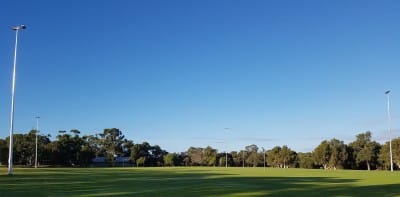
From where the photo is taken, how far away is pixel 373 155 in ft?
343

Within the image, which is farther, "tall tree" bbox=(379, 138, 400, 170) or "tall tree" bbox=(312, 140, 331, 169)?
"tall tree" bbox=(312, 140, 331, 169)

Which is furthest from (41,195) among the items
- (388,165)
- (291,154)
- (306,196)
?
(291,154)

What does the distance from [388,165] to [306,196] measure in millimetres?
84804

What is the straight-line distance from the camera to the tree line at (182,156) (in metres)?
107

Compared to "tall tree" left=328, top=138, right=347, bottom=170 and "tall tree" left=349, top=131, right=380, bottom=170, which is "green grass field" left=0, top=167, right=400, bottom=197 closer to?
"tall tree" left=349, top=131, right=380, bottom=170

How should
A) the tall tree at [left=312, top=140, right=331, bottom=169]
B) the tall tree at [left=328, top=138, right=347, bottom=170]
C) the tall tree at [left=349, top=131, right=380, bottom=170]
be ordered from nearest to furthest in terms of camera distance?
the tall tree at [left=349, top=131, right=380, bottom=170] < the tall tree at [left=328, top=138, right=347, bottom=170] < the tall tree at [left=312, top=140, right=331, bottom=169]

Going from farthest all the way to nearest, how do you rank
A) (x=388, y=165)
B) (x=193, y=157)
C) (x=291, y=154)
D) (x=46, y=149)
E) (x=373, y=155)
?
(x=193, y=157)
(x=291, y=154)
(x=46, y=149)
(x=373, y=155)
(x=388, y=165)

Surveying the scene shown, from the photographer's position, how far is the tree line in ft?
351

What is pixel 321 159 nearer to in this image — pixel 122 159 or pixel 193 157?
pixel 193 157

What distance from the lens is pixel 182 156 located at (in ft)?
469

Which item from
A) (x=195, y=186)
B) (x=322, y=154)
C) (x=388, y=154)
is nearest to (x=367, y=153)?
(x=388, y=154)

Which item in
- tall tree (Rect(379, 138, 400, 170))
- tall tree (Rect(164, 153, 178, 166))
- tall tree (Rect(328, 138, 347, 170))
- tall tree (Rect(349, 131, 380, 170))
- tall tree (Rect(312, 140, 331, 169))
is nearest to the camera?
tall tree (Rect(379, 138, 400, 170))

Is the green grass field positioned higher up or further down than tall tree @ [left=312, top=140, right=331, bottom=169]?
further down

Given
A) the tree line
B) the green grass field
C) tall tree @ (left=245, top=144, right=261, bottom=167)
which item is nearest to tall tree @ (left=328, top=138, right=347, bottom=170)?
the tree line
